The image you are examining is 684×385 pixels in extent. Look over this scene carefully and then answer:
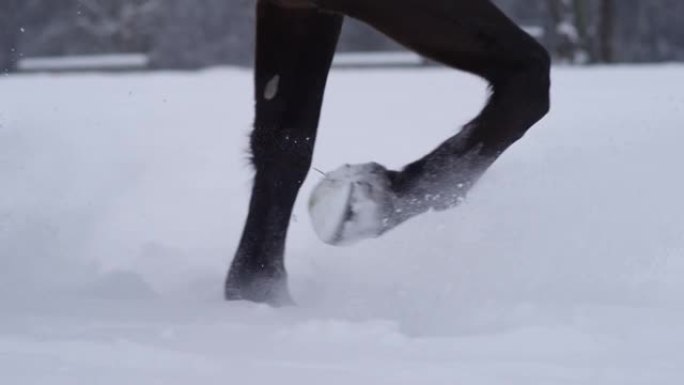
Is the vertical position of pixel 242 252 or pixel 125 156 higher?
pixel 125 156

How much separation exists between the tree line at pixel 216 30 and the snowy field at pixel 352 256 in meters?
10.3

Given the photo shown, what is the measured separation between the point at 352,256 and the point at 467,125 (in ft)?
2.61

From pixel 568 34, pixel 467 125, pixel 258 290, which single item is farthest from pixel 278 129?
pixel 568 34

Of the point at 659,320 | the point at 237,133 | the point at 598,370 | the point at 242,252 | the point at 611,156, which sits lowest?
the point at 598,370

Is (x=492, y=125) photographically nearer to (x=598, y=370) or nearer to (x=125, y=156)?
(x=598, y=370)

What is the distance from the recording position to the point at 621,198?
3.68m

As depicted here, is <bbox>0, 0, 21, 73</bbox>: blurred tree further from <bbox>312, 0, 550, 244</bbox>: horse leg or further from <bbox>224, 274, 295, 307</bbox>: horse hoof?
<bbox>312, 0, 550, 244</bbox>: horse leg

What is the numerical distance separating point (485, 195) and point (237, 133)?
5.74 ft

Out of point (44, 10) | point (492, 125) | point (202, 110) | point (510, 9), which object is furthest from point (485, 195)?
point (44, 10)

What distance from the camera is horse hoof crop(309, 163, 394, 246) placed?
2465 mm

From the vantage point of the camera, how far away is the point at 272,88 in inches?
111

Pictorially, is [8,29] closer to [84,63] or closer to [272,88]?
[84,63]

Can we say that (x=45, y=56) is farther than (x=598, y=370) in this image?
Yes

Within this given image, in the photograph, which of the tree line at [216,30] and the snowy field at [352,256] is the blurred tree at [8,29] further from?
the snowy field at [352,256]
